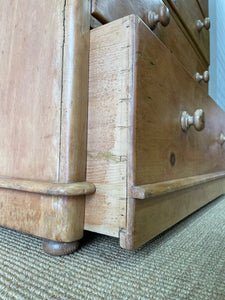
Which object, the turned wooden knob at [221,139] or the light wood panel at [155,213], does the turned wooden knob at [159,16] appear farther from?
the turned wooden knob at [221,139]

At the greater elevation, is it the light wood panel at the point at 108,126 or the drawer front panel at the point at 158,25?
the drawer front panel at the point at 158,25

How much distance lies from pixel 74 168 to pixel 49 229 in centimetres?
12

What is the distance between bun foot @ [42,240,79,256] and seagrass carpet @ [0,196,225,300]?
0.01 meters

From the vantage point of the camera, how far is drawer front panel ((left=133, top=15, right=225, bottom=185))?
0.39 metres

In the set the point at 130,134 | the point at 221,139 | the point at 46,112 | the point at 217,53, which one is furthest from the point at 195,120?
the point at 217,53

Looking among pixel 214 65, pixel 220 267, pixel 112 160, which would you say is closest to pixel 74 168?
pixel 112 160

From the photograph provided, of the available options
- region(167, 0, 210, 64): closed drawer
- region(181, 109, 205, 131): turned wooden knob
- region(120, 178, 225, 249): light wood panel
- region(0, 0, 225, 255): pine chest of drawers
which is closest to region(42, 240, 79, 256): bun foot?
region(0, 0, 225, 255): pine chest of drawers

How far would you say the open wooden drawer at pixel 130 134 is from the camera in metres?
0.37

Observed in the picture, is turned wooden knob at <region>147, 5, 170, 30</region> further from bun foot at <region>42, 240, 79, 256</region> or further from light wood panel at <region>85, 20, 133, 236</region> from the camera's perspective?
bun foot at <region>42, 240, 79, 256</region>

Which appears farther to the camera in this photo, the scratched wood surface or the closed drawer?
the closed drawer

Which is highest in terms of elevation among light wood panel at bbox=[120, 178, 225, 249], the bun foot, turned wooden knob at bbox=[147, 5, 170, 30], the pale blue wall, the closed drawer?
the pale blue wall

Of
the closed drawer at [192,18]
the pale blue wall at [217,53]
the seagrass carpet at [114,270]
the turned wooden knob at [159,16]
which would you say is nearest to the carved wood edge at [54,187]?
the seagrass carpet at [114,270]

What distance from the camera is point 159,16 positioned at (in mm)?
539

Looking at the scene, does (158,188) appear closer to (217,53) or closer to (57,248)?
(57,248)
